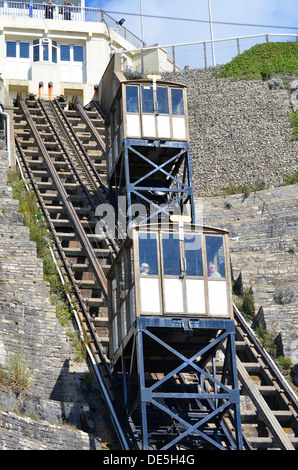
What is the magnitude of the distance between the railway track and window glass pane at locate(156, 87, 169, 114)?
12.8 feet

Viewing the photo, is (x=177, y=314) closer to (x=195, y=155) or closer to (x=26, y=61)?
(x=195, y=155)

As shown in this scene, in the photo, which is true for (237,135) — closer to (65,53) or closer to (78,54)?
(78,54)

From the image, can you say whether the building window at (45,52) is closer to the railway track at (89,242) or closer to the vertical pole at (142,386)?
the railway track at (89,242)

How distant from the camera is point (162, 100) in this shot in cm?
2809

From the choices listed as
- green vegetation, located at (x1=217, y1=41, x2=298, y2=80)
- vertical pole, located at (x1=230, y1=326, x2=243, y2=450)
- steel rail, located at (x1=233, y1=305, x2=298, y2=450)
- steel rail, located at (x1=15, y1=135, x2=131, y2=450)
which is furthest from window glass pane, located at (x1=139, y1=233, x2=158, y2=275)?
green vegetation, located at (x1=217, y1=41, x2=298, y2=80)

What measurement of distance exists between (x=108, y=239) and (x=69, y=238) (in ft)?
3.86

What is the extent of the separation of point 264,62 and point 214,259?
23.4 meters

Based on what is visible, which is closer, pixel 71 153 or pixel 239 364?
pixel 239 364

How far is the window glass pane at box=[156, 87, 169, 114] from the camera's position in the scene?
28031mm

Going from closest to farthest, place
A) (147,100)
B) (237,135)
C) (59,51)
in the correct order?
(147,100) → (237,135) → (59,51)

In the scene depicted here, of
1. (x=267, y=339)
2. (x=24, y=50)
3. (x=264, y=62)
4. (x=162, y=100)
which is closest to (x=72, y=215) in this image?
(x=162, y=100)

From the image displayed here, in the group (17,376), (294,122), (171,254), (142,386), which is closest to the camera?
(142,386)
